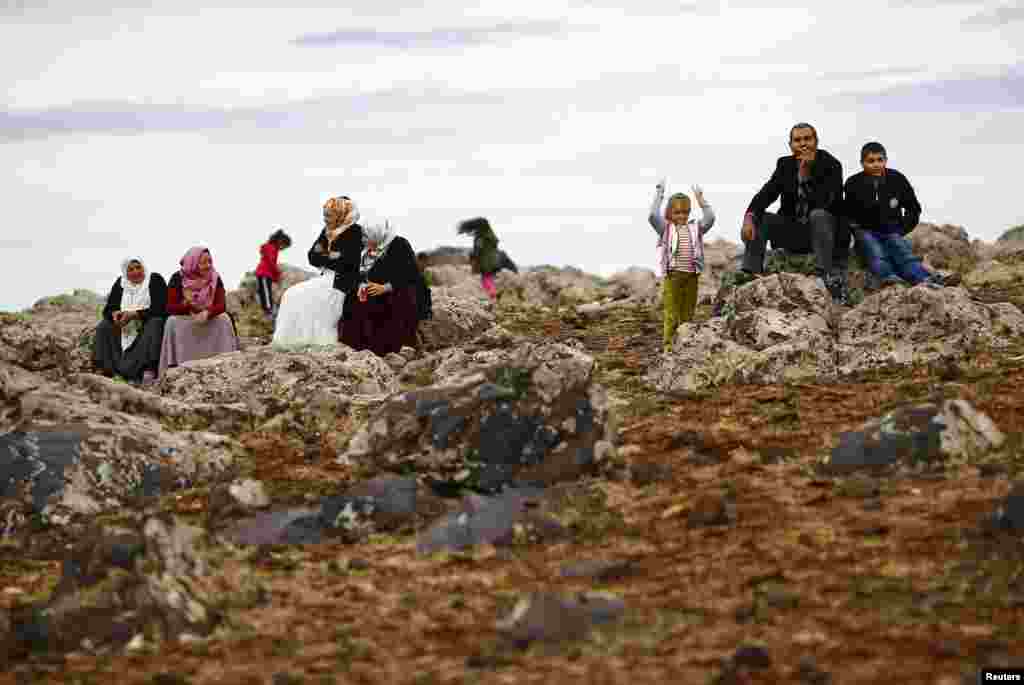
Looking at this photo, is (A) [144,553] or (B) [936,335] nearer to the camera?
(A) [144,553]

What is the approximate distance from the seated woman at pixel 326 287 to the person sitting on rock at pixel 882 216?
535cm

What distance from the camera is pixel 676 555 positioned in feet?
26.3

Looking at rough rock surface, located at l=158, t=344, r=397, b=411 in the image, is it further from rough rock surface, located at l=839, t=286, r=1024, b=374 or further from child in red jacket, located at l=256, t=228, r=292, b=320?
child in red jacket, located at l=256, t=228, r=292, b=320

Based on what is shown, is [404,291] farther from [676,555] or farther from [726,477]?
[676,555]

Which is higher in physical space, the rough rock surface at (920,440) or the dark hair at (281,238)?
the dark hair at (281,238)

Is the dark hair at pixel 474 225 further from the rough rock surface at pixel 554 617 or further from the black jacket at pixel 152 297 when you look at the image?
the rough rock surface at pixel 554 617

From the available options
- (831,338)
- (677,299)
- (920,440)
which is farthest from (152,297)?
(920,440)

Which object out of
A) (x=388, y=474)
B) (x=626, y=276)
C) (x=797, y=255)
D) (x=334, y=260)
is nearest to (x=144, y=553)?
(x=388, y=474)

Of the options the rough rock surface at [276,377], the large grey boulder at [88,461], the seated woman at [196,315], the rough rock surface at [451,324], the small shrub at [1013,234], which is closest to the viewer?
the large grey boulder at [88,461]

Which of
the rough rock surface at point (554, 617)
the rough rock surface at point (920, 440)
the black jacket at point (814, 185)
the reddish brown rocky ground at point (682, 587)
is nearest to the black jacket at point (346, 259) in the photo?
the black jacket at point (814, 185)

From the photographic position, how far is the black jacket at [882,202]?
16031 mm

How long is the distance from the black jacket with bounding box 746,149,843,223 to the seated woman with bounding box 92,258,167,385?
681 centimetres

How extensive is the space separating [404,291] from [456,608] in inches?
381

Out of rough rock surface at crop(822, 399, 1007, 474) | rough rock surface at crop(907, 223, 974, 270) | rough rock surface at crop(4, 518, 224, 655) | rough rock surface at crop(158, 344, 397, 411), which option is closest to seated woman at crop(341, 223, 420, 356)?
rough rock surface at crop(158, 344, 397, 411)
